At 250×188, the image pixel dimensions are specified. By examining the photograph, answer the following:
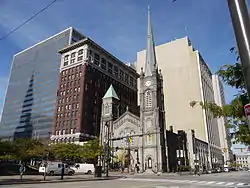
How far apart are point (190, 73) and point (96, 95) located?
5298 cm

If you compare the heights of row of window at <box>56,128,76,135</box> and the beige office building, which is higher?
the beige office building

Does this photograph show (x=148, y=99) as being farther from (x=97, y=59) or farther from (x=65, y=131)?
(x=97, y=59)

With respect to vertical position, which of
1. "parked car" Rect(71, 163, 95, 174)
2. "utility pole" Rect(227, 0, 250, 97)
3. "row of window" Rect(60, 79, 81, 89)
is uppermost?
"row of window" Rect(60, 79, 81, 89)

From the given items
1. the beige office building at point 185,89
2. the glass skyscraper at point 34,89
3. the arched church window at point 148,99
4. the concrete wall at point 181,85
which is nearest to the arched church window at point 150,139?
the arched church window at point 148,99

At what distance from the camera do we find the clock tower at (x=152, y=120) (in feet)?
198

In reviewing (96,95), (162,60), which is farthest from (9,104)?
(162,60)

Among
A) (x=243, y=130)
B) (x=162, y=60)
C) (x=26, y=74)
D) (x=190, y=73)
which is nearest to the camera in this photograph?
(x=243, y=130)

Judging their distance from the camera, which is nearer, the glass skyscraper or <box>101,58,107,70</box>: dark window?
<box>101,58,107,70</box>: dark window

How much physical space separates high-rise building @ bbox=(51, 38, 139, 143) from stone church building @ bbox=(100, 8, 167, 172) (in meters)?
8.46

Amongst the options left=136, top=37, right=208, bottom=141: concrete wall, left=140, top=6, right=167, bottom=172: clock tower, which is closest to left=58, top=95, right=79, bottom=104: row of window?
left=140, top=6, right=167, bottom=172: clock tower

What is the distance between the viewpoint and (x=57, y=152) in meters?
63.2

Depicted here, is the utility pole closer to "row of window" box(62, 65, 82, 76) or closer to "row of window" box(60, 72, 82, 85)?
"row of window" box(60, 72, 82, 85)

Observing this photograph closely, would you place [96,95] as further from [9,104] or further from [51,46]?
[9,104]

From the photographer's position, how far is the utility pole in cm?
310
